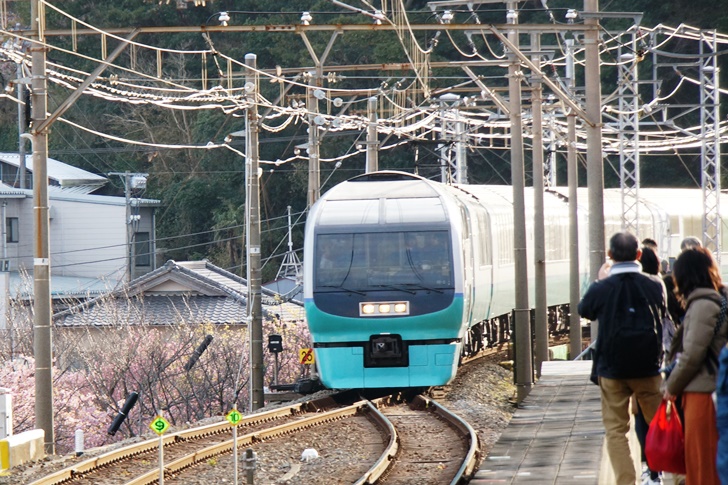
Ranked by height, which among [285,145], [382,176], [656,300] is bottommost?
[656,300]

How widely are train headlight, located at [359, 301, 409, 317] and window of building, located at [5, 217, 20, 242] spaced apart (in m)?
31.8

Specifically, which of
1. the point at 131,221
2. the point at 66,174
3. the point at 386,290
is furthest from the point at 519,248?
the point at 66,174

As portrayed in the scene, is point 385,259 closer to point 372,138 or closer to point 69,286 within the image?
point 372,138

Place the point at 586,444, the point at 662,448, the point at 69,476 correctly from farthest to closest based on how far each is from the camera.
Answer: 1. the point at 69,476
2. the point at 586,444
3. the point at 662,448

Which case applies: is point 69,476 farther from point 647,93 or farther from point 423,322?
point 647,93

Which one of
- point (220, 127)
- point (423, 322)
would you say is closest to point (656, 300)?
point (423, 322)

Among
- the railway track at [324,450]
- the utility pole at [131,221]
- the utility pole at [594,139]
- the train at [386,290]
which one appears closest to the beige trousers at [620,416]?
the railway track at [324,450]

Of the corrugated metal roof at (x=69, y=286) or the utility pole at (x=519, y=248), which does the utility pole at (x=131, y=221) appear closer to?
the corrugated metal roof at (x=69, y=286)

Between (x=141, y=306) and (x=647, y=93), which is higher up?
(x=647, y=93)

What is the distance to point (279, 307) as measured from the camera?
39156mm

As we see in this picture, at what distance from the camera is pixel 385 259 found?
16.4m

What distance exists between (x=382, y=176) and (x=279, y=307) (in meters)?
21.2

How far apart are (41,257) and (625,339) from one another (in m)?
9.65

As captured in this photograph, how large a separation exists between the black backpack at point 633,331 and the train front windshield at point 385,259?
9342mm
